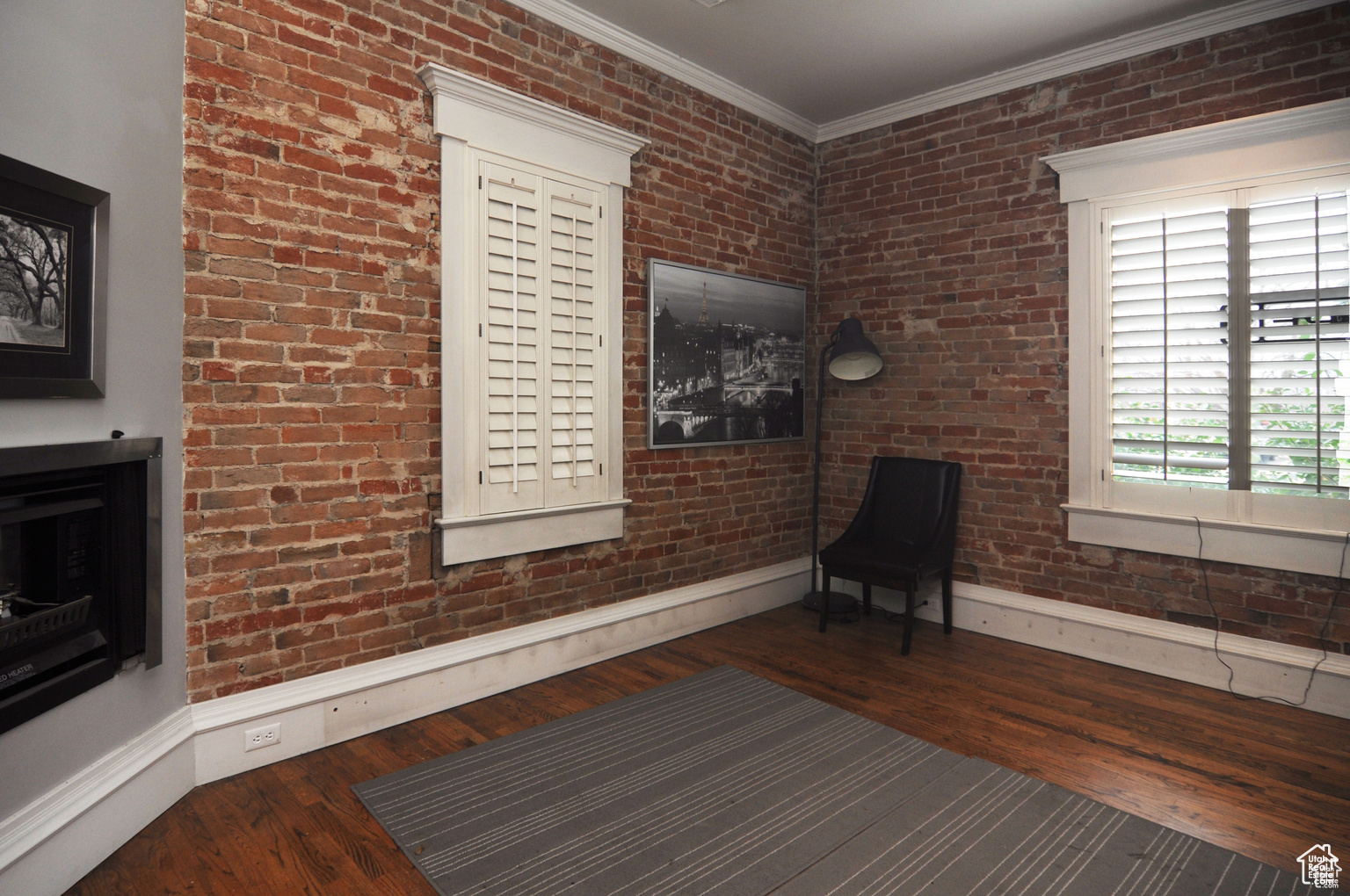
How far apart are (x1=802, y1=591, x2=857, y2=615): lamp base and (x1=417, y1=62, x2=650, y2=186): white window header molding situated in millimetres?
2770

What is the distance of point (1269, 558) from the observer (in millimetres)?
3246

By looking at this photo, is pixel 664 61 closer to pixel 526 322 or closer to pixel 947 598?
pixel 526 322

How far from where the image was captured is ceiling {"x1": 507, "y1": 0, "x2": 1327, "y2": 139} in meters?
3.31

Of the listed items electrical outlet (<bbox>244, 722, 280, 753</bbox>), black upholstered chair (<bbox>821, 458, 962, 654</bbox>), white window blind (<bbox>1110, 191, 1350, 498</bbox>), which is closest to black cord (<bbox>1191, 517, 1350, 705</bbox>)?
white window blind (<bbox>1110, 191, 1350, 498</bbox>)

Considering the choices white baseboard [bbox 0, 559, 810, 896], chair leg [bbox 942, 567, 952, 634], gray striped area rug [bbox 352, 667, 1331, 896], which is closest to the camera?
white baseboard [bbox 0, 559, 810, 896]

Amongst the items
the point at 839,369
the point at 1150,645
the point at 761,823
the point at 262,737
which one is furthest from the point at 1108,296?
the point at 262,737

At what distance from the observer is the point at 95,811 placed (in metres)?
1.94

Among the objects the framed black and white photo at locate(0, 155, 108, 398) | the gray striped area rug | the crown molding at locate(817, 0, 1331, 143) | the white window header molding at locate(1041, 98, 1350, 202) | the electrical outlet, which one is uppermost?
the crown molding at locate(817, 0, 1331, 143)

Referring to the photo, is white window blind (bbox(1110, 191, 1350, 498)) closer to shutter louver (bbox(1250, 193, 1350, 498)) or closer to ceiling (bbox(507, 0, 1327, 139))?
shutter louver (bbox(1250, 193, 1350, 498))

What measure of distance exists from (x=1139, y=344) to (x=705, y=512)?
96.0 inches

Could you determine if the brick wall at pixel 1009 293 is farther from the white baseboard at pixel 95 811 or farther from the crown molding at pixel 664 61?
the white baseboard at pixel 95 811

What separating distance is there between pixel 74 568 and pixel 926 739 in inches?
116

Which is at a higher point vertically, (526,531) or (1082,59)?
(1082,59)

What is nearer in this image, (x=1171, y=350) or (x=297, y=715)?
(x=297, y=715)
